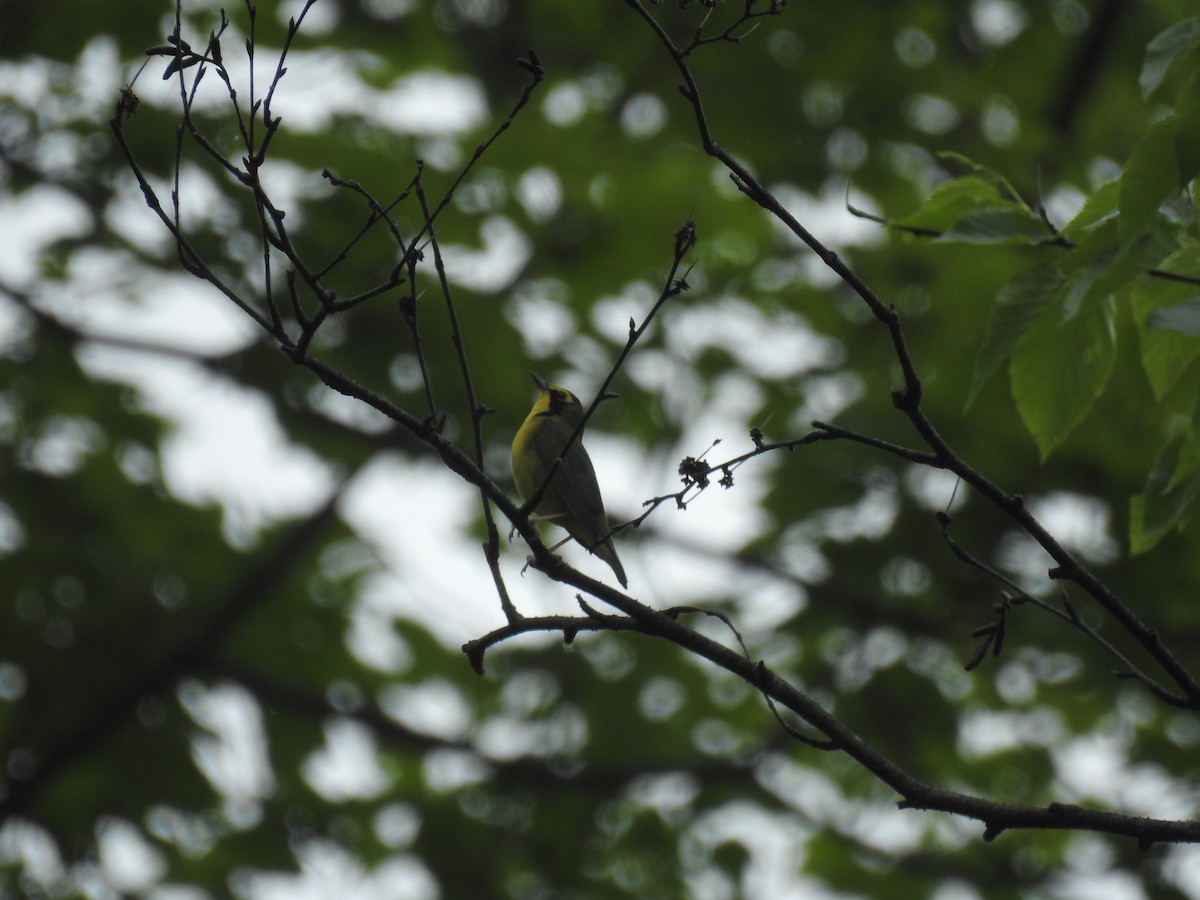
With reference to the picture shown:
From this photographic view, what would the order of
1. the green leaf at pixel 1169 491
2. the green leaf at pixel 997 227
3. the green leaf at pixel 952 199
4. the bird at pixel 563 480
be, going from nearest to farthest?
the green leaf at pixel 997 227, the green leaf at pixel 1169 491, the green leaf at pixel 952 199, the bird at pixel 563 480

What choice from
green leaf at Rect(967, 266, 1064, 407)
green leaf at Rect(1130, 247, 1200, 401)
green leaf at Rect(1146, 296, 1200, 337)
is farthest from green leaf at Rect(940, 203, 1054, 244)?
green leaf at Rect(1146, 296, 1200, 337)

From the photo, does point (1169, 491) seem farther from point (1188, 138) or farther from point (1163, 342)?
point (1188, 138)

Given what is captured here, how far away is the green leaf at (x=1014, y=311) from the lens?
2.88m

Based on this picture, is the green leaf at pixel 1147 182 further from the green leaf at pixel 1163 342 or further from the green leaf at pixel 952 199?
the green leaf at pixel 952 199

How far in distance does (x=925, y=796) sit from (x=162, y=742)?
8.03m

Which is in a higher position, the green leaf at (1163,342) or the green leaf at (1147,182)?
the green leaf at (1163,342)

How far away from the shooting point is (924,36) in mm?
10336

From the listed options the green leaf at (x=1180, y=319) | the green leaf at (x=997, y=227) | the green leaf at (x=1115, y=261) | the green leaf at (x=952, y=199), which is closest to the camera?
the green leaf at (x=1180, y=319)

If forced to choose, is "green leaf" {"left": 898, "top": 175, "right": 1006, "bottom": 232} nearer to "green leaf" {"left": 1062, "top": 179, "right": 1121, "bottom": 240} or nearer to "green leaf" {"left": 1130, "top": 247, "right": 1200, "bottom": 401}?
"green leaf" {"left": 1062, "top": 179, "right": 1121, "bottom": 240}

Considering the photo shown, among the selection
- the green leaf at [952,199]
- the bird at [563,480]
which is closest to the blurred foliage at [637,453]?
the bird at [563,480]

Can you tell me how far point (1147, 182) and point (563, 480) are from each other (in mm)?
3889

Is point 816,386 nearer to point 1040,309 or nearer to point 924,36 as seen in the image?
point 924,36

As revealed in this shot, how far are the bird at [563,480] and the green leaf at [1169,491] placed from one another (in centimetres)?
291

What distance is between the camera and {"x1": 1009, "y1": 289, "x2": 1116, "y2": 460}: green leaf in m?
2.90
